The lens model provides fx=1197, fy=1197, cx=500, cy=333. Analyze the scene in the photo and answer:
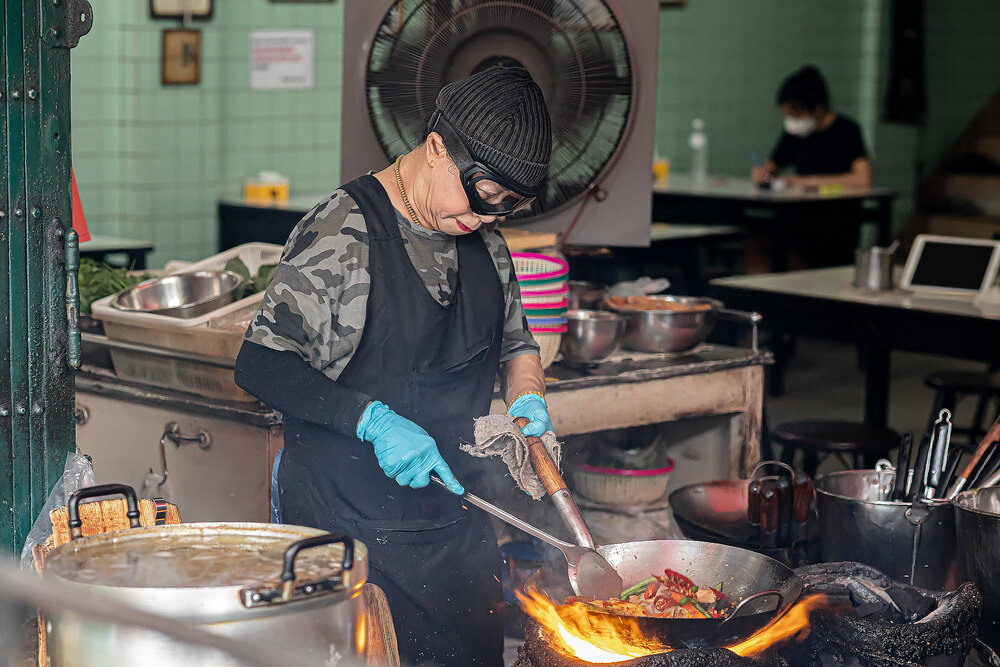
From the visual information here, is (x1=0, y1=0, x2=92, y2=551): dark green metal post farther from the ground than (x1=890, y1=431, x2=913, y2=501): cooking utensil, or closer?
farther from the ground

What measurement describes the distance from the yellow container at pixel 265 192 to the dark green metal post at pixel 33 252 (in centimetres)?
502

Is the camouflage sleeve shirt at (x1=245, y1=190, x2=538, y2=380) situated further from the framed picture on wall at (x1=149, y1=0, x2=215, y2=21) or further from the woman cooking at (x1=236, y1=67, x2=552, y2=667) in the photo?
the framed picture on wall at (x1=149, y1=0, x2=215, y2=21)

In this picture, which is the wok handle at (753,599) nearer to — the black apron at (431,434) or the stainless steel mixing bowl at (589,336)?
the black apron at (431,434)

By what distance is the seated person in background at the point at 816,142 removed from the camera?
8141mm

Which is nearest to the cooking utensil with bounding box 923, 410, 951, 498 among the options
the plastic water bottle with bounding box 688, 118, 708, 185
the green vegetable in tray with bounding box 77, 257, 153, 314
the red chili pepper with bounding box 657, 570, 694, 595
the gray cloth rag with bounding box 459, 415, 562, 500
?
the red chili pepper with bounding box 657, 570, 694, 595

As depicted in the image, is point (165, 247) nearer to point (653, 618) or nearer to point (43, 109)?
point (43, 109)

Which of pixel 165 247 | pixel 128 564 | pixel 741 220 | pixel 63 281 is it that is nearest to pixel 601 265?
pixel 741 220

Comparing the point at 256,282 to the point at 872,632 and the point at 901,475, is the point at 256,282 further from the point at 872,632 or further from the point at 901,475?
the point at 872,632

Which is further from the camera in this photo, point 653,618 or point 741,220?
point 741,220

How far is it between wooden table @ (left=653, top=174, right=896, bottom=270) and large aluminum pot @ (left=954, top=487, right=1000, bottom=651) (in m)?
5.56

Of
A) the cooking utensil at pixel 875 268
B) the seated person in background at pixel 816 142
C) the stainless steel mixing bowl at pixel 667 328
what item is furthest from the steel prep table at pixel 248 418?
the seated person in background at pixel 816 142

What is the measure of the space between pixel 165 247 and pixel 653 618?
18.1ft

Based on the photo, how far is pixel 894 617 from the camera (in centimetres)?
231

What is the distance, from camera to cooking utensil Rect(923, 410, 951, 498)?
8.55ft
